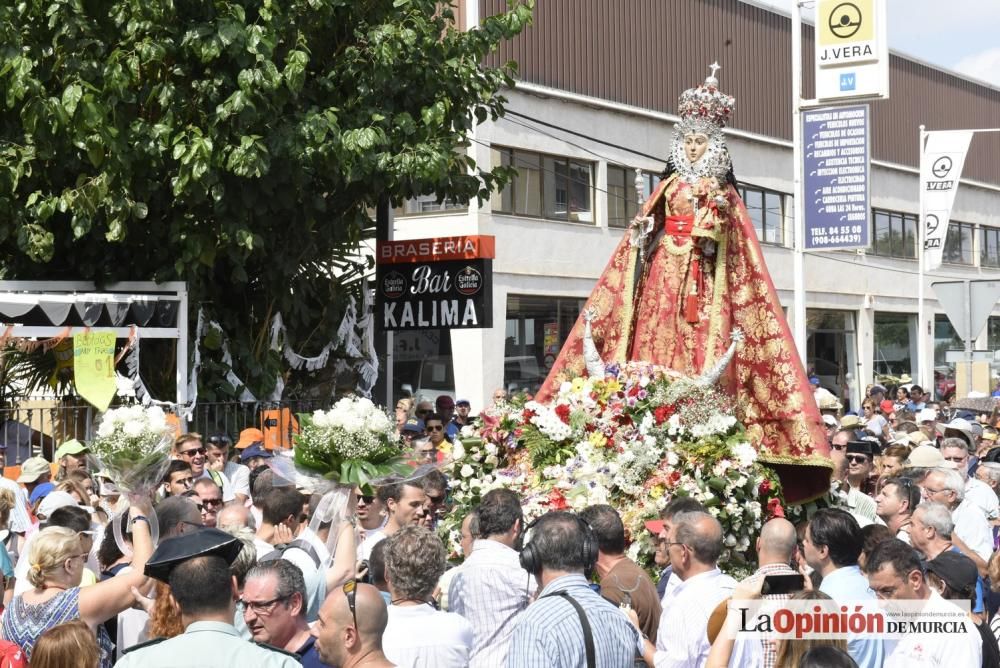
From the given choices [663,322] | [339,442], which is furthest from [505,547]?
[663,322]

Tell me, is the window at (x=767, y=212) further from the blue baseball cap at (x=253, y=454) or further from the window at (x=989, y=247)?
the blue baseball cap at (x=253, y=454)

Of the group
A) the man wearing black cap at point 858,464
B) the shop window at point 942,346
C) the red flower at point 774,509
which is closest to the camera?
the red flower at point 774,509

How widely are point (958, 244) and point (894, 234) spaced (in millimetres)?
4460

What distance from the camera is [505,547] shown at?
5918 mm

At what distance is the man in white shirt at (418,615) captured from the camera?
4.76m

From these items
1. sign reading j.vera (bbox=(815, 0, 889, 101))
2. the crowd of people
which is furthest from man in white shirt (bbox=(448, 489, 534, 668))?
sign reading j.vera (bbox=(815, 0, 889, 101))

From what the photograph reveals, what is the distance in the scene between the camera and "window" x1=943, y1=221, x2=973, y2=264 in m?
38.9

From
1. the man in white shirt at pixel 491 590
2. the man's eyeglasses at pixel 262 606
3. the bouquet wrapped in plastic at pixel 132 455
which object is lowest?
the man in white shirt at pixel 491 590

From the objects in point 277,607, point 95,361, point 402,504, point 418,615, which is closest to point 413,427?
point 95,361

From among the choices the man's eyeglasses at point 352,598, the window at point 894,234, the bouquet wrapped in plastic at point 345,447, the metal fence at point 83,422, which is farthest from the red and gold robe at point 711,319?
the window at point 894,234

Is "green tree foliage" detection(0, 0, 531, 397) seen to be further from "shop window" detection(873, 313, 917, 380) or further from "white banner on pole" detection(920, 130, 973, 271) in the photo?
"shop window" detection(873, 313, 917, 380)

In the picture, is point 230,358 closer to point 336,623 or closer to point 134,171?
point 134,171

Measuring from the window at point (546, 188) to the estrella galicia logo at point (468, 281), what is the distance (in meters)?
7.19

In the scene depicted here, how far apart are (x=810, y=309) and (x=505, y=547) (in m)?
27.9
